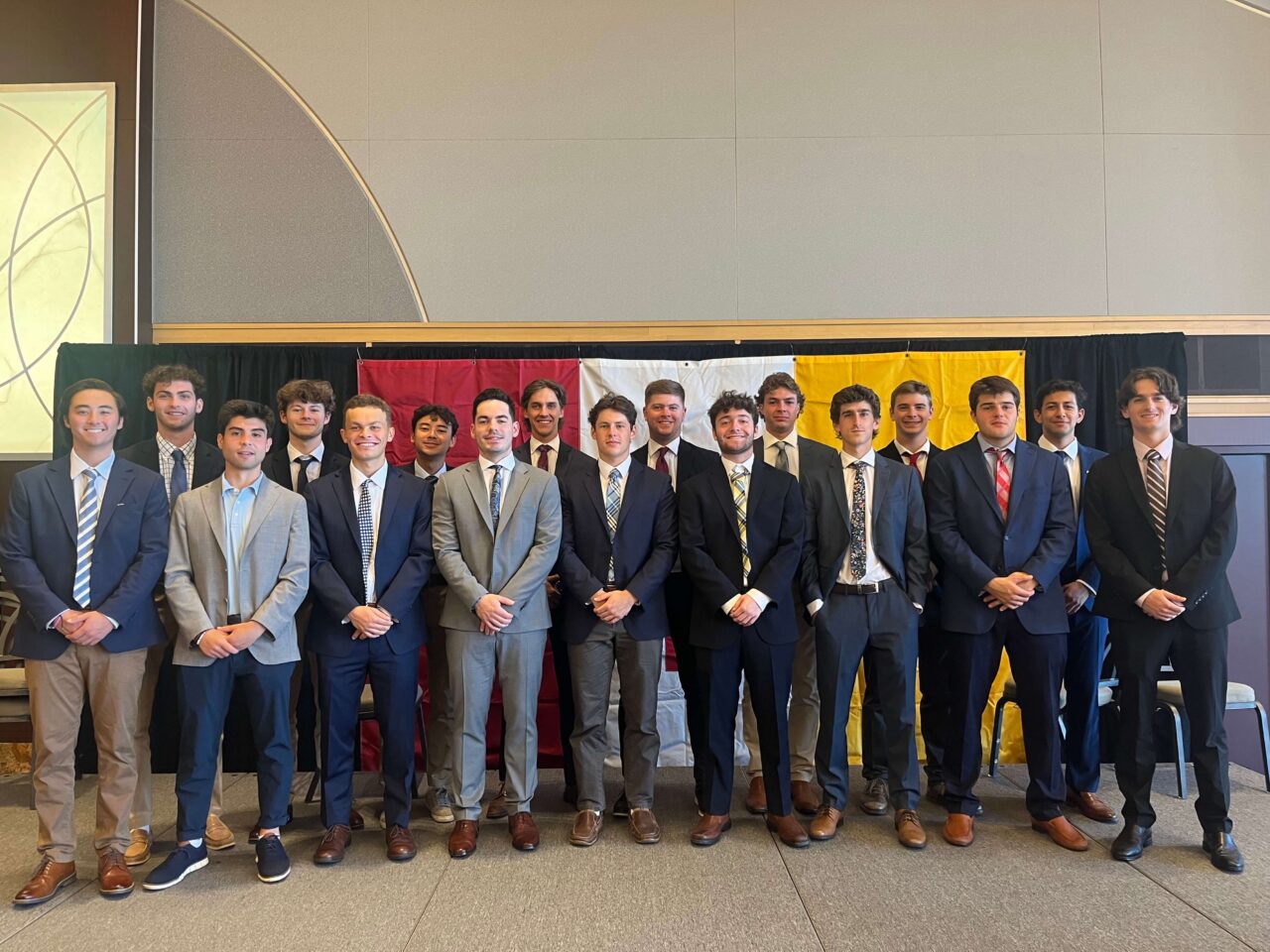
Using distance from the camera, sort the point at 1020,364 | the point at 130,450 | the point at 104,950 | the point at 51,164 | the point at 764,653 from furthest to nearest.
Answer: the point at 51,164
the point at 1020,364
the point at 130,450
the point at 764,653
the point at 104,950

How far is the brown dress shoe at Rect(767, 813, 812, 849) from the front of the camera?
3.21 m

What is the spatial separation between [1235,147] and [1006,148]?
4.65 feet

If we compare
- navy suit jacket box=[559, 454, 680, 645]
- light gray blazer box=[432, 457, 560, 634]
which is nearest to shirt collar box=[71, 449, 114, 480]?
light gray blazer box=[432, 457, 560, 634]

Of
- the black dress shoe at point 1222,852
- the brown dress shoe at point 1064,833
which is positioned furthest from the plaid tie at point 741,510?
the black dress shoe at point 1222,852

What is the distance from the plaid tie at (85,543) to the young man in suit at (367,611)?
0.75 meters

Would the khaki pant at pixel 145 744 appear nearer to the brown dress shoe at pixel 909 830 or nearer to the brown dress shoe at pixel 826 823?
the brown dress shoe at pixel 826 823

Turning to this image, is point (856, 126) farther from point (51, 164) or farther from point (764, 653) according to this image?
point (51, 164)

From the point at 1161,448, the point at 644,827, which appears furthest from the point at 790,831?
the point at 1161,448

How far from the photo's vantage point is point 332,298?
4.96 metres

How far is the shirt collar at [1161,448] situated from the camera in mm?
3279

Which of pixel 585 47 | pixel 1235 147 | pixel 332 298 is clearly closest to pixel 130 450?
pixel 332 298

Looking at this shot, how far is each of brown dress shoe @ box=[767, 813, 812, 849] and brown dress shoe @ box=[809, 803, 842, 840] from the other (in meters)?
0.05

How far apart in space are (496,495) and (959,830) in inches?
89.9

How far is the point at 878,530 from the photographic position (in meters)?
3.38
